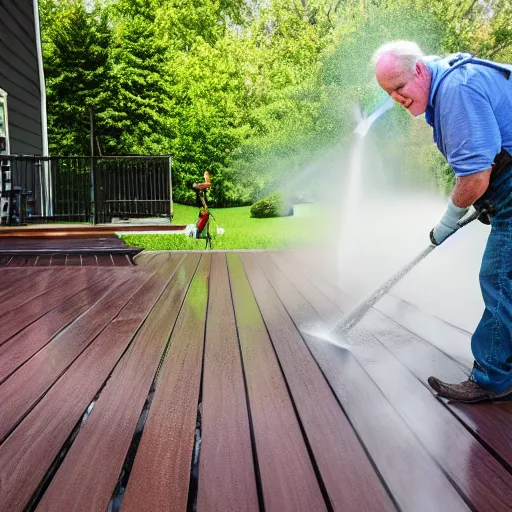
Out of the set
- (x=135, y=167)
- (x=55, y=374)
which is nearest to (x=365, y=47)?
(x=135, y=167)

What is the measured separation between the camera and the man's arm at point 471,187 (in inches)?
56.7

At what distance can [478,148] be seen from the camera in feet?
4.63

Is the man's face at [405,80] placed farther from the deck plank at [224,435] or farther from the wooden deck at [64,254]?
the wooden deck at [64,254]

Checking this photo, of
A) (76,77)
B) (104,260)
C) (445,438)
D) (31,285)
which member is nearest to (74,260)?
(104,260)

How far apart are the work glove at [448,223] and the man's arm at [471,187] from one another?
0.09 m

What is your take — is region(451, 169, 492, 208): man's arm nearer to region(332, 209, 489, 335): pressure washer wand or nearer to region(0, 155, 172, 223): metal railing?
region(332, 209, 489, 335): pressure washer wand

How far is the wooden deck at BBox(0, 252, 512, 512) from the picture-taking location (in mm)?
1128

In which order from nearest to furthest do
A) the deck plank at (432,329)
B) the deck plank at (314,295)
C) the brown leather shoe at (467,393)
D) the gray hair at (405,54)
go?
the gray hair at (405,54) < the brown leather shoe at (467,393) < the deck plank at (432,329) < the deck plank at (314,295)

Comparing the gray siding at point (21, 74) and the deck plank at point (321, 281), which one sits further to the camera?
the gray siding at point (21, 74)

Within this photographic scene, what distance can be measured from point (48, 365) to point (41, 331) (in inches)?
22.5

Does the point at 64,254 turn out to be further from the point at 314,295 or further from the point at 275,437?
the point at 275,437

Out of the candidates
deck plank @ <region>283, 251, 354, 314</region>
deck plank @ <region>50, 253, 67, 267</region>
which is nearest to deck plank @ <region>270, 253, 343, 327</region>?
deck plank @ <region>283, 251, 354, 314</region>

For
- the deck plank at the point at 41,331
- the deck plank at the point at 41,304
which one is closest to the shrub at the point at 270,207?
the deck plank at the point at 41,304

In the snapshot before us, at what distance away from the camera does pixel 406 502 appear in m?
1.09
